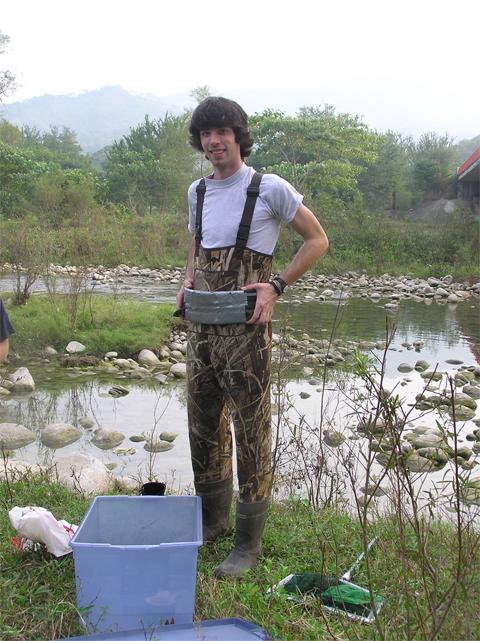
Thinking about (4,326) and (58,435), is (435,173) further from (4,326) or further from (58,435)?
(4,326)

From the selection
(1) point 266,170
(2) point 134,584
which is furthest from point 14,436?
(1) point 266,170

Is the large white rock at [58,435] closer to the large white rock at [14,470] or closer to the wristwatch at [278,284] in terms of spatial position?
the large white rock at [14,470]

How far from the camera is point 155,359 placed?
8203 millimetres

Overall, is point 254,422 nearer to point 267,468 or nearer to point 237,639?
point 267,468

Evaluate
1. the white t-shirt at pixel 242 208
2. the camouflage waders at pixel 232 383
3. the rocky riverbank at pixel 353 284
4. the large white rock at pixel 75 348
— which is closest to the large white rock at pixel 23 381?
the large white rock at pixel 75 348

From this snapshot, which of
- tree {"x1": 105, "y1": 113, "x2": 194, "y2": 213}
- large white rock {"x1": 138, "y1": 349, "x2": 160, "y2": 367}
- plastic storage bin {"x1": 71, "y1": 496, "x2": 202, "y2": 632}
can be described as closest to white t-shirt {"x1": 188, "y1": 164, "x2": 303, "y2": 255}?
plastic storage bin {"x1": 71, "y1": 496, "x2": 202, "y2": 632}

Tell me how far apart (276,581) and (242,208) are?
4.25ft

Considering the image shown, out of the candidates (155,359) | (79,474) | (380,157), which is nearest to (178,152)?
(380,157)

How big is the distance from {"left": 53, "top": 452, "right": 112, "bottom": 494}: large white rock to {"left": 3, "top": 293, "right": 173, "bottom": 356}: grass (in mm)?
4010

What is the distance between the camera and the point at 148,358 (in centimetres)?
819

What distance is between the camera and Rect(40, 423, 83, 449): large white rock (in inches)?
216

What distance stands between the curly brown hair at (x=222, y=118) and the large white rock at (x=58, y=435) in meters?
3.40

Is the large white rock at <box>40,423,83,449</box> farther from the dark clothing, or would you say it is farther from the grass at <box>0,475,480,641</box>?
the dark clothing

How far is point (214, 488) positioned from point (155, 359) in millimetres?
5369
